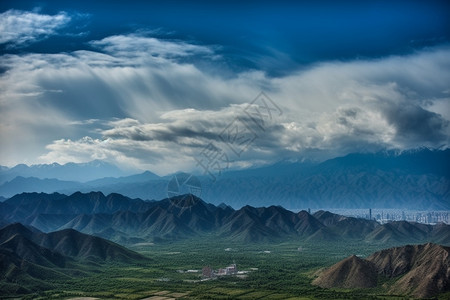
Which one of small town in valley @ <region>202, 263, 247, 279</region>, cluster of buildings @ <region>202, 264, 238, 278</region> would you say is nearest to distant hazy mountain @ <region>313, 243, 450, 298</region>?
small town in valley @ <region>202, 263, 247, 279</region>

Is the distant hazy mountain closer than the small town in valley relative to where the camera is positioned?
Yes

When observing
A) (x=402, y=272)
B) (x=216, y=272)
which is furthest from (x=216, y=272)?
(x=402, y=272)

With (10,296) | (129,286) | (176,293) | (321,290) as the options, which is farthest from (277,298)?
(10,296)

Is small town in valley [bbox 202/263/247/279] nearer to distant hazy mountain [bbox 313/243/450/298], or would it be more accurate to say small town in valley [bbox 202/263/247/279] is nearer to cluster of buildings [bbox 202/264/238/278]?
cluster of buildings [bbox 202/264/238/278]

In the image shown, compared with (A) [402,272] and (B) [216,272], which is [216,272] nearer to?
(B) [216,272]

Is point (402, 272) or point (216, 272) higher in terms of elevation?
point (402, 272)

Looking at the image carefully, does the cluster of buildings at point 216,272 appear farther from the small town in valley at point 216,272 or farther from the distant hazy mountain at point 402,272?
the distant hazy mountain at point 402,272

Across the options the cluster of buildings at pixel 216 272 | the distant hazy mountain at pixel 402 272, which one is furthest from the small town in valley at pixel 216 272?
the distant hazy mountain at pixel 402 272

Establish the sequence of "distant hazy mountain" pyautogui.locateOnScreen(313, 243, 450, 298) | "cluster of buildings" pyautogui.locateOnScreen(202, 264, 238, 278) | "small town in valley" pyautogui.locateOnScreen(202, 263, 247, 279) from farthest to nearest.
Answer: "cluster of buildings" pyautogui.locateOnScreen(202, 264, 238, 278) < "small town in valley" pyautogui.locateOnScreen(202, 263, 247, 279) < "distant hazy mountain" pyautogui.locateOnScreen(313, 243, 450, 298)

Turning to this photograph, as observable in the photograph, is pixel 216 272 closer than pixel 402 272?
No

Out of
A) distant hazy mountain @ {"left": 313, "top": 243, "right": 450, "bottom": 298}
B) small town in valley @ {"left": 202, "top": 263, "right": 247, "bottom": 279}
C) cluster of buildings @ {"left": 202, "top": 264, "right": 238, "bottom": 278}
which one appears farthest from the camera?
cluster of buildings @ {"left": 202, "top": 264, "right": 238, "bottom": 278}
